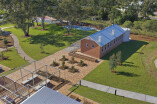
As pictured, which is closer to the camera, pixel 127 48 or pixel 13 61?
pixel 13 61

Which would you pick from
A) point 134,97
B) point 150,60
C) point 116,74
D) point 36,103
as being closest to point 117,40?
point 150,60

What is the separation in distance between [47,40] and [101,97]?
28854 mm

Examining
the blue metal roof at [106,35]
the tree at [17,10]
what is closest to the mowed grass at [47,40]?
the tree at [17,10]

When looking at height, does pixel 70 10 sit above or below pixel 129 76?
above

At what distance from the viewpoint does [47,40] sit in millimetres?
44688

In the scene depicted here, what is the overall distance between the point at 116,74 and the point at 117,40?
15.2 m

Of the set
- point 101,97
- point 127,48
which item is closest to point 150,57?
point 127,48

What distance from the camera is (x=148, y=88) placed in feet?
74.7

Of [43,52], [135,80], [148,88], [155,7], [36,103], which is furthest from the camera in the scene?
[155,7]

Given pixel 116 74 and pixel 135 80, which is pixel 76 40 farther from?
pixel 135 80

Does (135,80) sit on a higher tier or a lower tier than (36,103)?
lower

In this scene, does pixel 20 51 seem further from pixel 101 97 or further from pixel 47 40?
pixel 101 97

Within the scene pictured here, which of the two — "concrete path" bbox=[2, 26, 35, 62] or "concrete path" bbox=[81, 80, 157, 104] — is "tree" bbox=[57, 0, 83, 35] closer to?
"concrete path" bbox=[2, 26, 35, 62]

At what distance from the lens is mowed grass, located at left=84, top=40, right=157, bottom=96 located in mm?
23016
